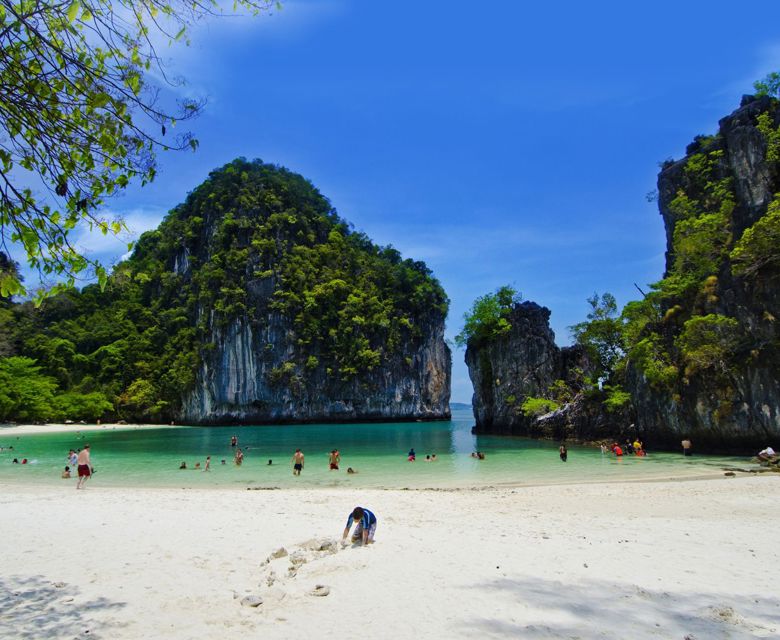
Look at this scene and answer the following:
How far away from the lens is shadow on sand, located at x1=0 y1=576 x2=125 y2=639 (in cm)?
394

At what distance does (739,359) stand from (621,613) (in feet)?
65.5

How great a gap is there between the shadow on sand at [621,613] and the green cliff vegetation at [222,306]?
55.4 m

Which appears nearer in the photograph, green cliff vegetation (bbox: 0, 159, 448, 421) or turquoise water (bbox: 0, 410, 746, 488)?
turquoise water (bbox: 0, 410, 746, 488)

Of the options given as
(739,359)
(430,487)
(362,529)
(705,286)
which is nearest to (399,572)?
(362,529)

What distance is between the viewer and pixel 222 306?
57594 millimetres

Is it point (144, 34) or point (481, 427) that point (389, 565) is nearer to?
point (144, 34)

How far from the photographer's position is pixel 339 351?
6238 centimetres

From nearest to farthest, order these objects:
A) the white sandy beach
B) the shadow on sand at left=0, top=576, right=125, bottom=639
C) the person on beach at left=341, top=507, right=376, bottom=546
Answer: the shadow on sand at left=0, top=576, right=125, bottom=639
the white sandy beach
the person on beach at left=341, top=507, right=376, bottom=546

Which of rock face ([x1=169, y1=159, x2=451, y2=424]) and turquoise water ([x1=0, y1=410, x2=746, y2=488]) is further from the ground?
rock face ([x1=169, y1=159, x2=451, y2=424])

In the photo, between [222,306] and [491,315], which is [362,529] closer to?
[491,315]

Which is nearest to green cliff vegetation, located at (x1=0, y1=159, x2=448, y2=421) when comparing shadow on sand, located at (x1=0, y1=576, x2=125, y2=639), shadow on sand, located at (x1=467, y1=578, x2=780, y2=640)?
shadow on sand, located at (x1=0, y1=576, x2=125, y2=639)

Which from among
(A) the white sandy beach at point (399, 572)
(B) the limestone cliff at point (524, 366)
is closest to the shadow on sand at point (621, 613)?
(A) the white sandy beach at point (399, 572)

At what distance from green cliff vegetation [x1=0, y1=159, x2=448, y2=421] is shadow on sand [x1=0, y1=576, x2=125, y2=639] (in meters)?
53.1

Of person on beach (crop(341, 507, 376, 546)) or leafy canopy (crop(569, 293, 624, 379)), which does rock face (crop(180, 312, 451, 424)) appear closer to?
leafy canopy (crop(569, 293, 624, 379))
